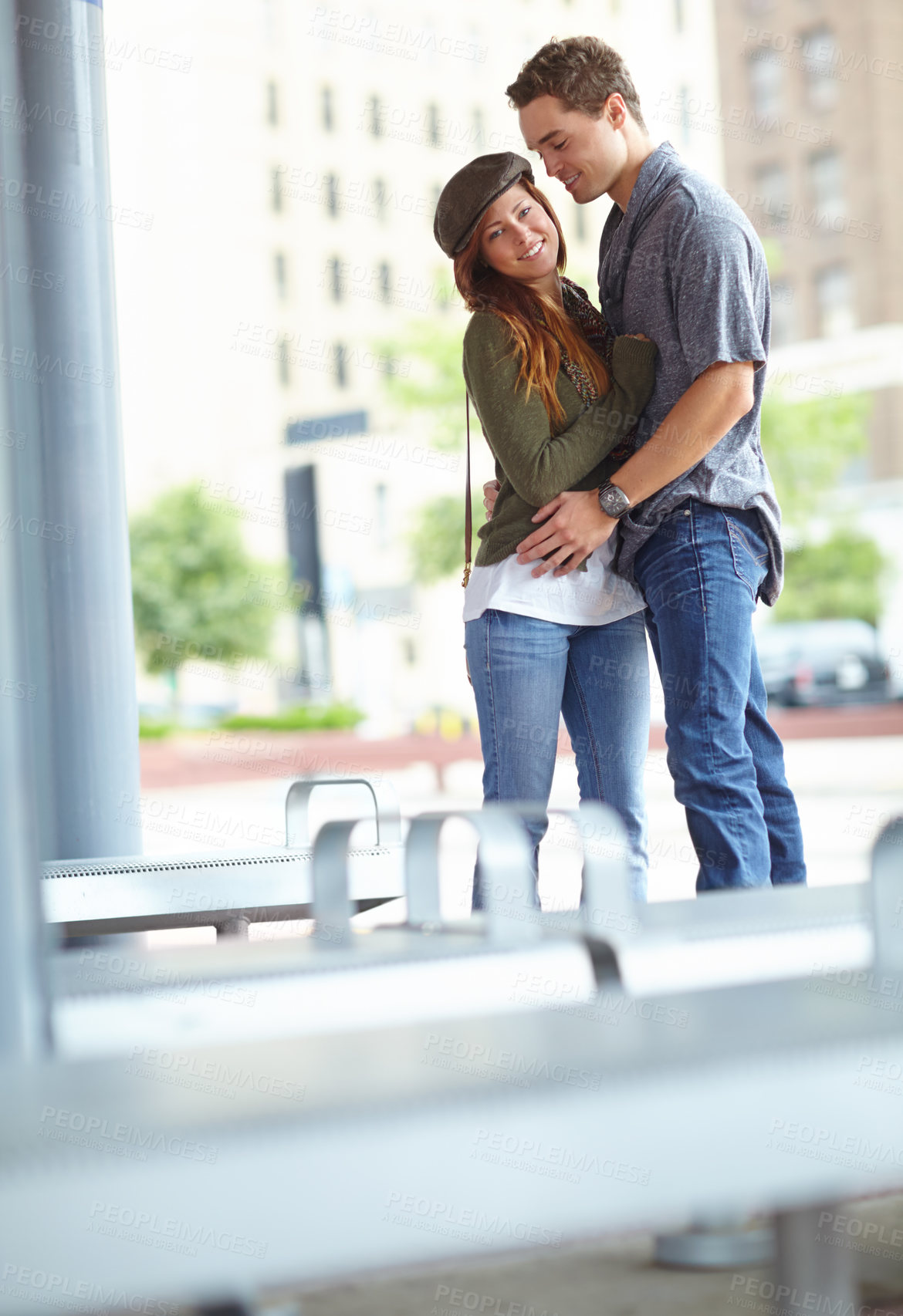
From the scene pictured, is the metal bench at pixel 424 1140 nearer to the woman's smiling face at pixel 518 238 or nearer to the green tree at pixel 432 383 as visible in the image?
the woman's smiling face at pixel 518 238

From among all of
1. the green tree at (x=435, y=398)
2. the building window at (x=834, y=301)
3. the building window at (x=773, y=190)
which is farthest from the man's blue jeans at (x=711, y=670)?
the building window at (x=773, y=190)

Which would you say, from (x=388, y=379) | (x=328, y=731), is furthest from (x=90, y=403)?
(x=388, y=379)

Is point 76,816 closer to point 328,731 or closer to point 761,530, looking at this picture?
point 761,530

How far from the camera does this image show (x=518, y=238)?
2.59 metres

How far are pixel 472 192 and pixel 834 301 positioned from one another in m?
31.1

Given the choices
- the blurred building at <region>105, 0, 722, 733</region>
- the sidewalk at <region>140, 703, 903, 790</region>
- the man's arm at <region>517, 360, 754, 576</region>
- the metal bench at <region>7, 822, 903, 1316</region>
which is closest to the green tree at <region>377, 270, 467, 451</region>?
the sidewalk at <region>140, 703, 903, 790</region>

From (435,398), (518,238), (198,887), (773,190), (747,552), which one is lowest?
(198,887)

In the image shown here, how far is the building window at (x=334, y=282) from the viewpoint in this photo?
44.2 metres

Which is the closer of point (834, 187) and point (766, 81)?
point (834, 187)

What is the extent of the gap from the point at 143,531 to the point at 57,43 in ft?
106

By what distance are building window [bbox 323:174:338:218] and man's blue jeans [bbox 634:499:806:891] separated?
44322 millimetres

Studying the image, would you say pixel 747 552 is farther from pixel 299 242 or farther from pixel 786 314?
pixel 299 242

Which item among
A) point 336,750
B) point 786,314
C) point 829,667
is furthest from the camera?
point 786,314

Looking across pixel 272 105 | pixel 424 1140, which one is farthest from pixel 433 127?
pixel 424 1140
